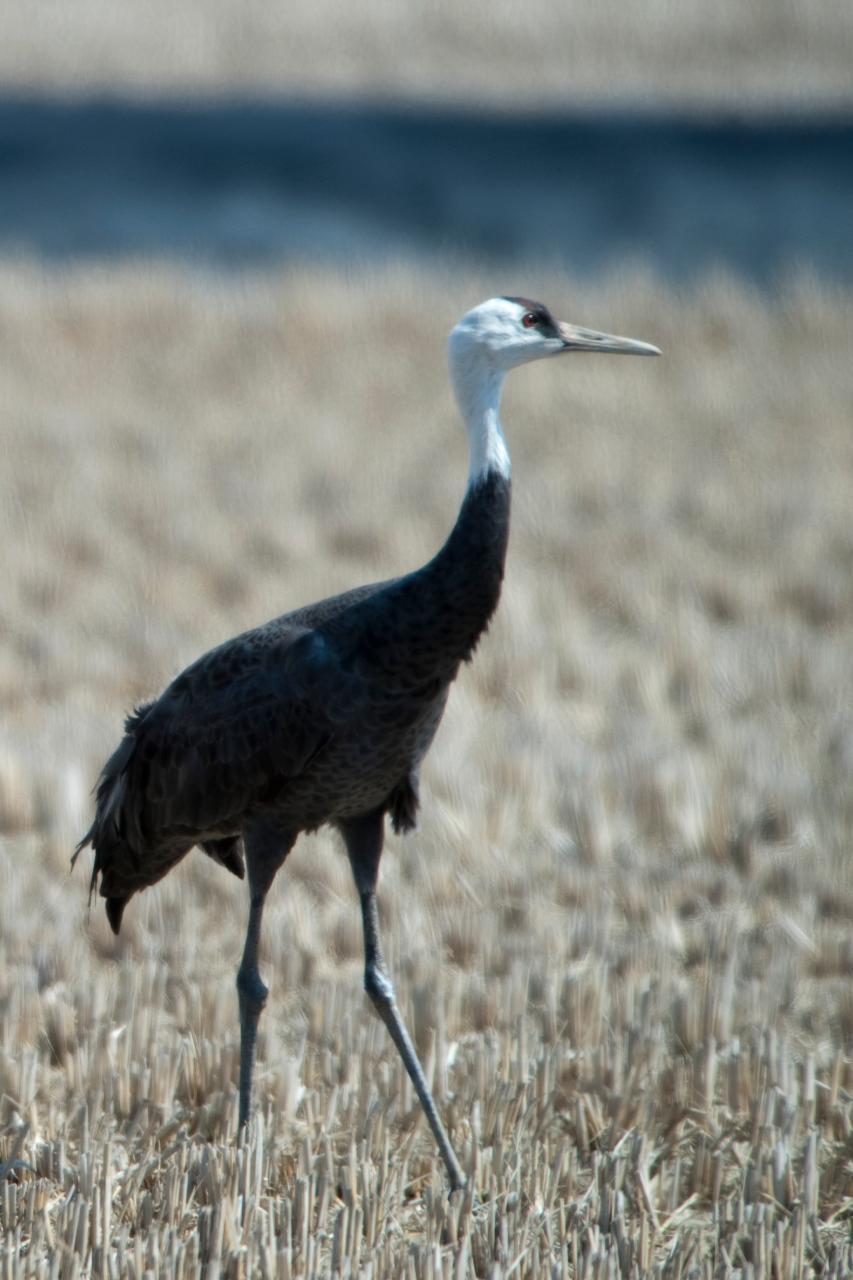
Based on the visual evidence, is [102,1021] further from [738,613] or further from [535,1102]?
[738,613]

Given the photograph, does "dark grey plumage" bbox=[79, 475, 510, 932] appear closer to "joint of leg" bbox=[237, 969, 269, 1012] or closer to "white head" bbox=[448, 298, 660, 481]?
"white head" bbox=[448, 298, 660, 481]

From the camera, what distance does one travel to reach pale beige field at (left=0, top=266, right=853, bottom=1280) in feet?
12.3

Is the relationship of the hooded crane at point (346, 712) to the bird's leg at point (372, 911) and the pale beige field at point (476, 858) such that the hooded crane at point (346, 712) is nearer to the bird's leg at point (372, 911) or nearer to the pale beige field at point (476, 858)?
the bird's leg at point (372, 911)

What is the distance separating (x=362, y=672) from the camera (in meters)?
3.96

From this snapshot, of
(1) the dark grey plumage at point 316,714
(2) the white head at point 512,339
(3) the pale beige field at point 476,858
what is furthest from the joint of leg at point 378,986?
(2) the white head at point 512,339

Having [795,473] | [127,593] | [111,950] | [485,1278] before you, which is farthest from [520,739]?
[795,473]

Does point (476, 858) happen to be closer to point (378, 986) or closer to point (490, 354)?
point (378, 986)

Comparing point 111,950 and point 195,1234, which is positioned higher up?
point 111,950

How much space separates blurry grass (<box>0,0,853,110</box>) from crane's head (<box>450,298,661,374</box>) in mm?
→ 25116

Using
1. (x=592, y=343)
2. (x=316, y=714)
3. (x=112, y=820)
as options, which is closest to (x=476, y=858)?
(x=112, y=820)

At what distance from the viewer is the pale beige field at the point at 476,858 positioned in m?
3.74

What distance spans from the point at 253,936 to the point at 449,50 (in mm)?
29828

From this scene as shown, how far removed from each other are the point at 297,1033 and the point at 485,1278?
1398 mm

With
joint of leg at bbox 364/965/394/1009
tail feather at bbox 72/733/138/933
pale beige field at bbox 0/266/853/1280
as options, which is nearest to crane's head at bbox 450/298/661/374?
tail feather at bbox 72/733/138/933
